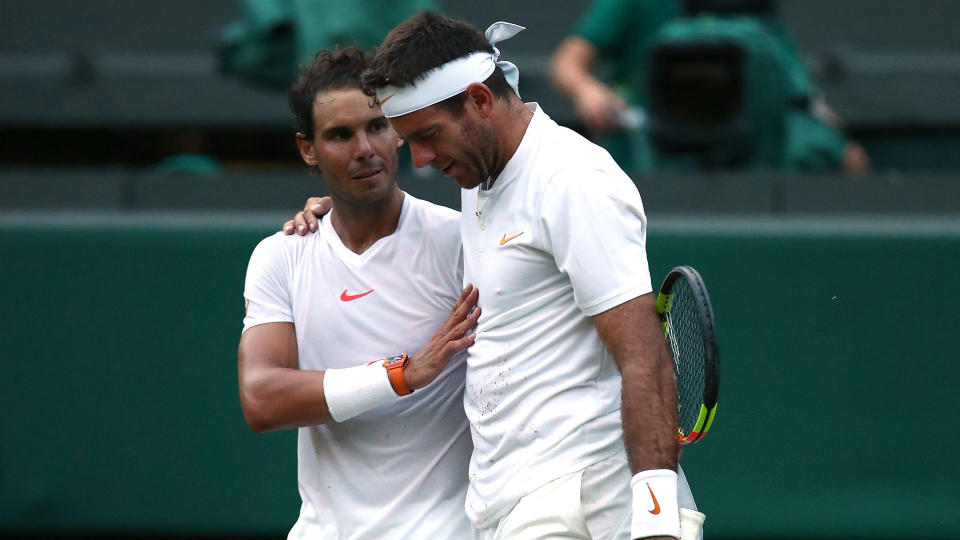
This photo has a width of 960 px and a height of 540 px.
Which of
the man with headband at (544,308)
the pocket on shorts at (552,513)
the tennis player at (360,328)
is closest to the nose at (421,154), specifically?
the man with headband at (544,308)

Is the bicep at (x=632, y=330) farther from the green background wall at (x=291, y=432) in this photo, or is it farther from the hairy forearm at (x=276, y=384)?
the green background wall at (x=291, y=432)

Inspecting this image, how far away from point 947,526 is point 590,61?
2.53m

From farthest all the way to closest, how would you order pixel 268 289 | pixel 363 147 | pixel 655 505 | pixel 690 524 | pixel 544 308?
pixel 268 289 < pixel 363 147 < pixel 544 308 < pixel 690 524 < pixel 655 505

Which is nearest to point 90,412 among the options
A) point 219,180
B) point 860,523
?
point 219,180

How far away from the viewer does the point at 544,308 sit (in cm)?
297

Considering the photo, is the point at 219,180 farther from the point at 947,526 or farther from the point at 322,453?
the point at 947,526

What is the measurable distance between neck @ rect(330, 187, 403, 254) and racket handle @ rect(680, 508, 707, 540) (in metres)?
1.10

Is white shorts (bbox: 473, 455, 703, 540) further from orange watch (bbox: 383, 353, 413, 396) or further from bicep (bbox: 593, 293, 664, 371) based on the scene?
orange watch (bbox: 383, 353, 413, 396)

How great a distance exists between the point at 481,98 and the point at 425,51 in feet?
0.55

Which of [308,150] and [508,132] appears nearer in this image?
[508,132]

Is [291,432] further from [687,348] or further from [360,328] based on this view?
[687,348]

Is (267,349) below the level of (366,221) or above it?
below

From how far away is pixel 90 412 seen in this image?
564 centimetres

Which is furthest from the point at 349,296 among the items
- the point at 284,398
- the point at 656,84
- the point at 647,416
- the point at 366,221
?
the point at 656,84
